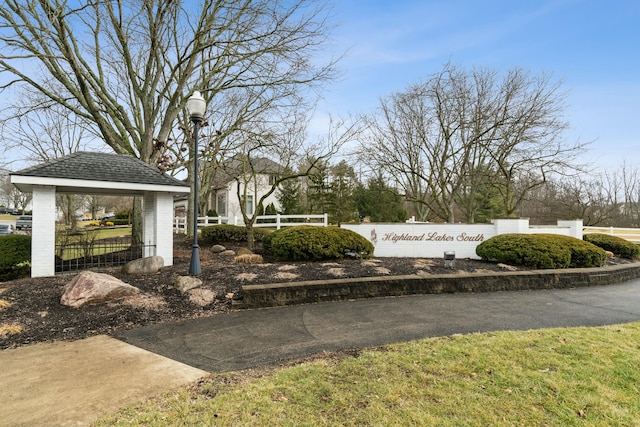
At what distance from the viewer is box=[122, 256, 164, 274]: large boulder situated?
6961 millimetres

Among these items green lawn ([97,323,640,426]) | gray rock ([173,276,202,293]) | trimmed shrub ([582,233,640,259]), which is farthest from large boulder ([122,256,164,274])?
trimmed shrub ([582,233,640,259])

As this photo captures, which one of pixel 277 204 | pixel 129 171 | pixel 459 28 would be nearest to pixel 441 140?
pixel 459 28

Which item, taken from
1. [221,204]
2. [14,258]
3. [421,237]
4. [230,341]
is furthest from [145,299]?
[221,204]

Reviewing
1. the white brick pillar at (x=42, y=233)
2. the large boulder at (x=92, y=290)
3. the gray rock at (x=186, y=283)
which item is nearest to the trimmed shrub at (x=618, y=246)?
the gray rock at (x=186, y=283)

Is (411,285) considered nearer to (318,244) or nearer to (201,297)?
(318,244)

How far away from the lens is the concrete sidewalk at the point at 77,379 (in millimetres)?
2426

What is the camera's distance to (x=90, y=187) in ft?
24.1

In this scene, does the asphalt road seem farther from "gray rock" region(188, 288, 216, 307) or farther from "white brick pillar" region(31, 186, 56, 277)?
"white brick pillar" region(31, 186, 56, 277)

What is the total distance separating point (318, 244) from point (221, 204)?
81.2ft

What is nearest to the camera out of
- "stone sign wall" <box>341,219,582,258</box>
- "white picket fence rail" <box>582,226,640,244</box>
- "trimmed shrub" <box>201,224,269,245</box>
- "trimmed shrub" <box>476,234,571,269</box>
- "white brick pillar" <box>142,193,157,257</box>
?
"trimmed shrub" <box>476,234,571,269</box>

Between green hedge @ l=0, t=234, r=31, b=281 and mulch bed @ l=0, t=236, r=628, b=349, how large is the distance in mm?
1422

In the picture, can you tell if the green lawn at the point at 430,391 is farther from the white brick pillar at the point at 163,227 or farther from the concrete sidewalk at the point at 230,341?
the white brick pillar at the point at 163,227

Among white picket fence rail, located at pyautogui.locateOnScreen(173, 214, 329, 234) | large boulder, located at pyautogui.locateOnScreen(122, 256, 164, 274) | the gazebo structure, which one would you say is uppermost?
the gazebo structure

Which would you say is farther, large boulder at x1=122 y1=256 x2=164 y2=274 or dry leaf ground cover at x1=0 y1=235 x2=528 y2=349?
large boulder at x1=122 y1=256 x2=164 y2=274
